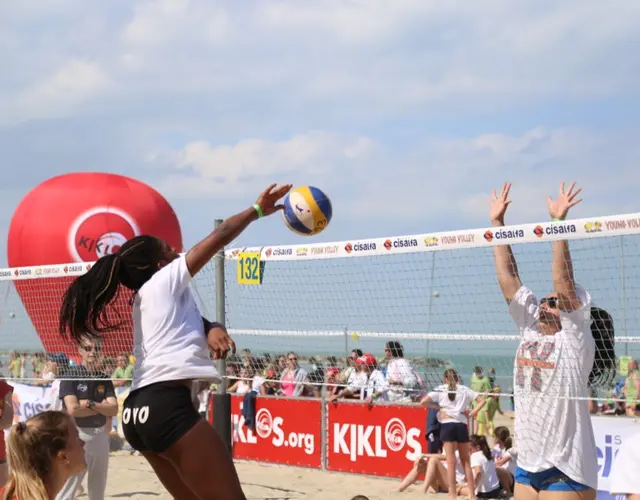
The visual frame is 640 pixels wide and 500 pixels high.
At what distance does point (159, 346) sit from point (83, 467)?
89 cm

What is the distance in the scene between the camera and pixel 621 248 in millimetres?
6145

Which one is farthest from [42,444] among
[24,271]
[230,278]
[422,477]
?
[422,477]

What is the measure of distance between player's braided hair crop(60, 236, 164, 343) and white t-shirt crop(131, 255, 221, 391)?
13cm

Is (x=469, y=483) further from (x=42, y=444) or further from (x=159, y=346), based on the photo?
(x=42, y=444)

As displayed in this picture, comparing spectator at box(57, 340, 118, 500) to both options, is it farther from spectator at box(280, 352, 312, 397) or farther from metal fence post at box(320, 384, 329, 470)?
metal fence post at box(320, 384, 329, 470)

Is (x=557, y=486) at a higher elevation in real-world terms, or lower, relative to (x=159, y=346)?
lower

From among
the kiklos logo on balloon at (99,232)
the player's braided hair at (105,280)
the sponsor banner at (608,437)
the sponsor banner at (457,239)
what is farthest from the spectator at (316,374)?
the player's braided hair at (105,280)

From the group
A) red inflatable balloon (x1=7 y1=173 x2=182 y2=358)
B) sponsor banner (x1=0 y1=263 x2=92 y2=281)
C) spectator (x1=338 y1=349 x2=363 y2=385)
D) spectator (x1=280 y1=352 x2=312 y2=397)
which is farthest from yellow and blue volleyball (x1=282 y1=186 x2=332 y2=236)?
red inflatable balloon (x1=7 y1=173 x2=182 y2=358)

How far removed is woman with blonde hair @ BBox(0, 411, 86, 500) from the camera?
2865 mm

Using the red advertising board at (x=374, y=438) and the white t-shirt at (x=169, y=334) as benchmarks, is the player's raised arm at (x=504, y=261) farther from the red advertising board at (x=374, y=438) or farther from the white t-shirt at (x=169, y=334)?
the red advertising board at (x=374, y=438)

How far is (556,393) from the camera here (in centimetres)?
429

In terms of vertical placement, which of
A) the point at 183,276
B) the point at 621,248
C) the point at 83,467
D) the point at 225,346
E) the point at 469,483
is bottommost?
the point at 469,483

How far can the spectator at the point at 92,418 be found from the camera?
7094 mm

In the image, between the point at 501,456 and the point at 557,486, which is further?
the point at 501,456
